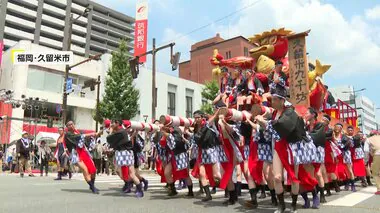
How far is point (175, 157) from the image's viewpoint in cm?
750

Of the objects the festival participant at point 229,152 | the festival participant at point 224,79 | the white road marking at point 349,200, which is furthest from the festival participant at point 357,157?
the festival participant at point 229,152

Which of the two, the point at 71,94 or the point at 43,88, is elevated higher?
the point at 43,88

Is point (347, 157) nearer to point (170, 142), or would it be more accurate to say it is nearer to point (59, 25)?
point (170, 142)

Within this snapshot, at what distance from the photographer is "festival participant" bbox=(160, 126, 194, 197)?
7.42m

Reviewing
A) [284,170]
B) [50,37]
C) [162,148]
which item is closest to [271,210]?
[284,170]

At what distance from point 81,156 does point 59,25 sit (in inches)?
2437

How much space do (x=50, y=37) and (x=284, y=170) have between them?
65.4m

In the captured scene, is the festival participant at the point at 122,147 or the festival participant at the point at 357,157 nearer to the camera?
the festival participant at the point at 122,147

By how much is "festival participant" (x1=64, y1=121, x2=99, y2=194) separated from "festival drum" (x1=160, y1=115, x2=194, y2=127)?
7.57 ft

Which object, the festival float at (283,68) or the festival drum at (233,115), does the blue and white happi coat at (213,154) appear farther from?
the festival float at (283,68)

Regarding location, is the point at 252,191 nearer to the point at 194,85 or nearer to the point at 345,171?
the point at 345,171

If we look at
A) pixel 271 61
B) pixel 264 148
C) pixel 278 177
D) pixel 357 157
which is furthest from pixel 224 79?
pixel 278 177

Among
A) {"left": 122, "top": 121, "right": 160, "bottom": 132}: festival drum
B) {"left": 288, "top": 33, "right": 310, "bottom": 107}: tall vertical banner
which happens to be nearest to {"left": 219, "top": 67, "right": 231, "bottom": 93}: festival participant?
{"left": 288, "top": 33, "right": 310, "bottom": 107}: tall vertical banner

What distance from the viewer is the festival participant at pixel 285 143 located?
492 cm
